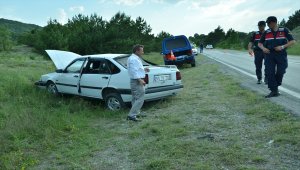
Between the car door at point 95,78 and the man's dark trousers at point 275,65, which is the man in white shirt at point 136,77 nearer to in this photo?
the car door at point 95,78

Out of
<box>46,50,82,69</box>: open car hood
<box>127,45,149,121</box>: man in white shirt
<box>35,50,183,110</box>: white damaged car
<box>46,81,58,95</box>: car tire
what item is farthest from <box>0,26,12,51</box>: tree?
<box>127,45,149,121</box>: man in white shirt

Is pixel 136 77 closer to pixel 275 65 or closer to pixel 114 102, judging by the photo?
pixel 114 102

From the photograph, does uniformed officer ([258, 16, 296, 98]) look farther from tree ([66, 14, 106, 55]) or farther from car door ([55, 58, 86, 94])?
tree ([66, 14, 106, 55])

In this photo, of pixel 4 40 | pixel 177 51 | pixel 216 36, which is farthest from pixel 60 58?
pixel 216 36

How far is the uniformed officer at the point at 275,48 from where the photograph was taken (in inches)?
307

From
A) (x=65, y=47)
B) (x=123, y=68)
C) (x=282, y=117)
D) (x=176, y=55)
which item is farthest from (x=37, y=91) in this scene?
(x=65, y=47)

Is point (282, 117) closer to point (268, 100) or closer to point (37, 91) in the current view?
point (268, 100)

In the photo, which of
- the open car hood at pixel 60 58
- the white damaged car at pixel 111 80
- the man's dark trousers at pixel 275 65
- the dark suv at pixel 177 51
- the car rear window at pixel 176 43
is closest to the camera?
the man's dark trousers at pixel 275 65

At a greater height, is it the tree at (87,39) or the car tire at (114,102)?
the tree at (87,39)

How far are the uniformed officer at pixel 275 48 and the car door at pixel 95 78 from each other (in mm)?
3777

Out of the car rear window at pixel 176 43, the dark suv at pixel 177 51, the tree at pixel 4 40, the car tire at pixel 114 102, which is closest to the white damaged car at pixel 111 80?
the car tire at pixel 114 102

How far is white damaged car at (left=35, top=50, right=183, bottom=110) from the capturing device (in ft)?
28.2

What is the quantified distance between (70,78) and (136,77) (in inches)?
127

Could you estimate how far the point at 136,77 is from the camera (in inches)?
290
